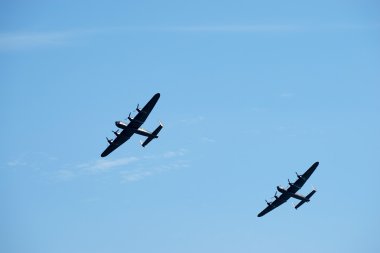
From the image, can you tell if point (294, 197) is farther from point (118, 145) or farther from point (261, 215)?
point (118, 145)

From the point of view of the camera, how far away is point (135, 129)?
79.6 metres

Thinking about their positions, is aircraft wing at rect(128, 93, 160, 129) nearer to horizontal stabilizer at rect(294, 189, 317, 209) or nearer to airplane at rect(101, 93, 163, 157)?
airplane at rect(101, 93, 163, 157)

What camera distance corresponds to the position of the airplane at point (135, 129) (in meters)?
76.7

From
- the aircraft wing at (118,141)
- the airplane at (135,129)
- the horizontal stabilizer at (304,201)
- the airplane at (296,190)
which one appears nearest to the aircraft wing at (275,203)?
the airplane at (296,190)

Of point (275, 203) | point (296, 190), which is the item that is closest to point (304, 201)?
point (296, 190)

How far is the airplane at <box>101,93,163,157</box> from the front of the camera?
76.7 m

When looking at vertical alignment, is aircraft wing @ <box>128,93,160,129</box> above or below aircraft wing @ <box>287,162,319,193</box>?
above

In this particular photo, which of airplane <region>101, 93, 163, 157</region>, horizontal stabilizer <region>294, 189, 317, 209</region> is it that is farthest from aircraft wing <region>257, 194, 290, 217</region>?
airplane <region>101, 93, 163, 157</region>

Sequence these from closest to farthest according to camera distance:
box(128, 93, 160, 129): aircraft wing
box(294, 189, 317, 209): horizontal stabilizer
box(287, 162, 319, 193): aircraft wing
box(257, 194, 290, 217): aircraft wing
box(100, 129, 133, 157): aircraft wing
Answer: box(128, 93, 160, 129): aircraft wing
box(100, 129, 133, 157): aircraft wing
box(287, 162, 319, 193): aircraft wing
box(294, 189, 317, 209): horizontal stabilizer
box(257, 194, 290, 217): aircraft wing

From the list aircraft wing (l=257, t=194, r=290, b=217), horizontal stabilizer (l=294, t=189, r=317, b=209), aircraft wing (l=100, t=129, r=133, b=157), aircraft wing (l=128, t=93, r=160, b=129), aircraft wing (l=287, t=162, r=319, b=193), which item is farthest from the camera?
aircraft wing (l=257, t=194, r=290, b=217)

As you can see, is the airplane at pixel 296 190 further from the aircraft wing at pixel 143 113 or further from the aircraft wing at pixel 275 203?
the aircraft wing at pixel 143 113

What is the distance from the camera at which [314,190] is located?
9088 centimetres

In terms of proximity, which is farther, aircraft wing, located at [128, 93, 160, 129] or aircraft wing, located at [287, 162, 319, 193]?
aircraft wing, located at [287, 162, 319, 193]

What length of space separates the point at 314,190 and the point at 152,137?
98.0 ft
